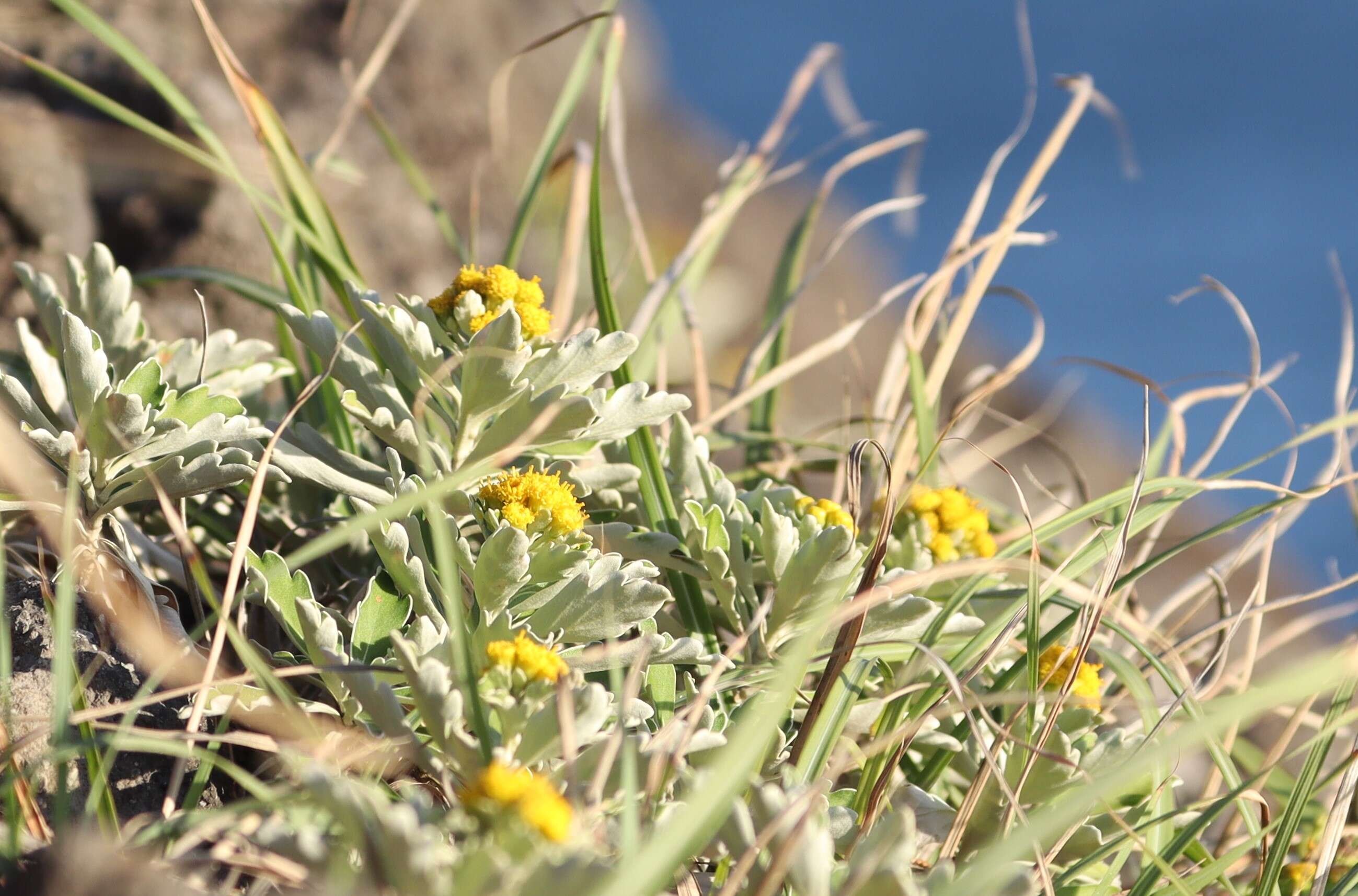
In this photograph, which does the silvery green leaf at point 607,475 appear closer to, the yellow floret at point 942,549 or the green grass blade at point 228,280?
the yellow floret at point 942,549

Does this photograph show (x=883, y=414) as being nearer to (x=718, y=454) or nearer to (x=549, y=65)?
(x=718, y=454)

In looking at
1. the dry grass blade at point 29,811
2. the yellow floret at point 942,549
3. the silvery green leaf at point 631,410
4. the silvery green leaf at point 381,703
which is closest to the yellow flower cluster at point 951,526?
the yellow floret at point 942,549

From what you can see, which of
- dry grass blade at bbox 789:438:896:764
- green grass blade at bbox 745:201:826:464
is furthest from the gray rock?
green grass blade at bbox 745:201:826:464

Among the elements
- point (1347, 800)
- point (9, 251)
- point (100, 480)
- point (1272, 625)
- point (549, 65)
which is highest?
point (549, 65)

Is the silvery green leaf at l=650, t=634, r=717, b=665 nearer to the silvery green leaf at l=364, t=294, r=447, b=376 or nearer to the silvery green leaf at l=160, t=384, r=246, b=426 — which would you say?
the silvery green leaf at l=364, t=294, r=447, b=376

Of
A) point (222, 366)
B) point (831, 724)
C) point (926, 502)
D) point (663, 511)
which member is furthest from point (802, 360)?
point (222, 366)

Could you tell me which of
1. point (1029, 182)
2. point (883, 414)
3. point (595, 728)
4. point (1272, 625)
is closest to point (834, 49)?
point (1029, 182)
